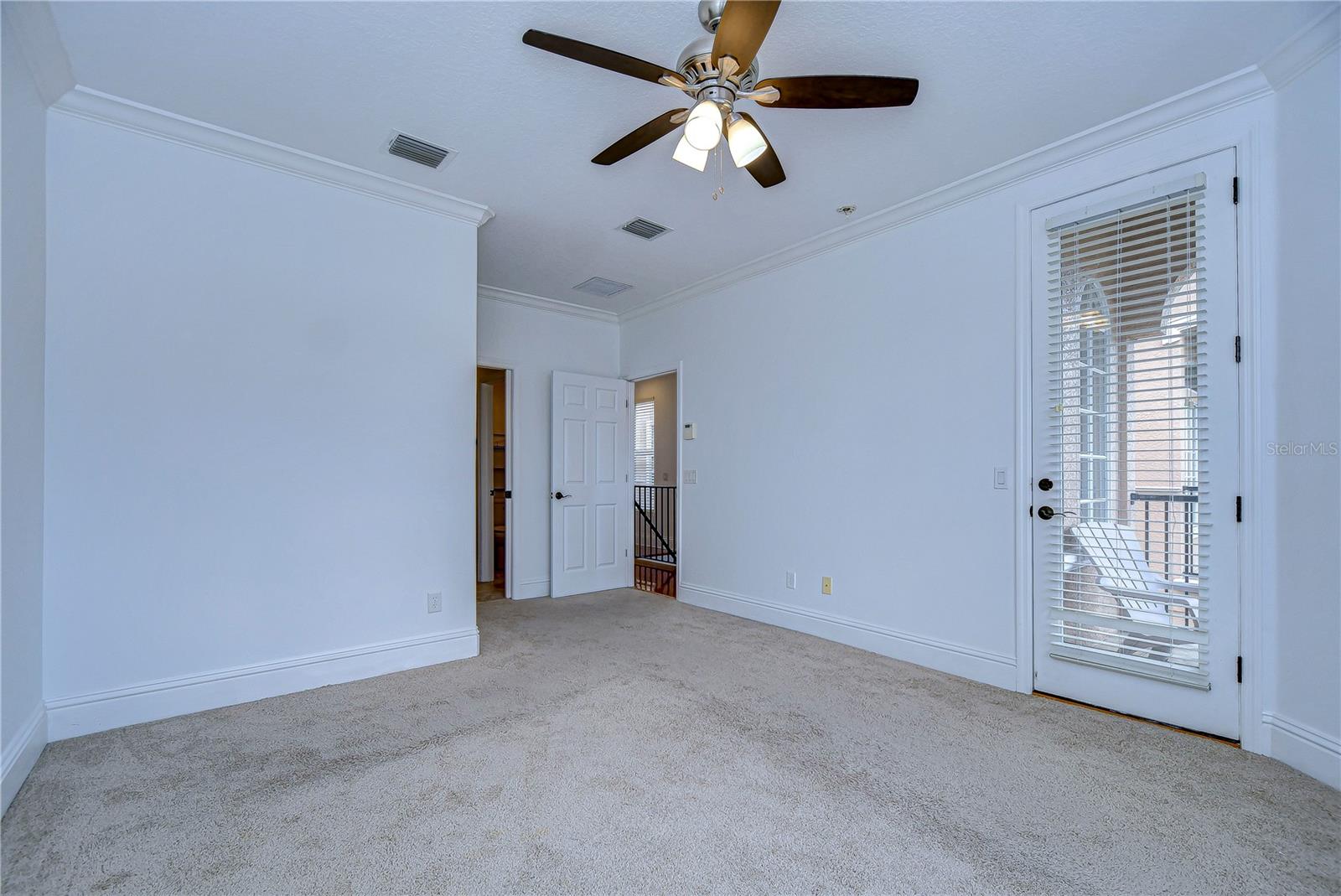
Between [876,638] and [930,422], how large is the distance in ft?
4.51

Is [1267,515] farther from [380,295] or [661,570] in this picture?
[661,570]

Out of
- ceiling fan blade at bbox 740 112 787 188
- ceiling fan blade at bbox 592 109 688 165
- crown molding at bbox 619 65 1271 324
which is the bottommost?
ceiling fan blade at bbox 740 112 787 188

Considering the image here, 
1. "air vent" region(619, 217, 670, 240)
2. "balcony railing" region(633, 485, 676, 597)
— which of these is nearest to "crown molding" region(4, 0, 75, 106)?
"air vent" region(619, 217, 670, 240)

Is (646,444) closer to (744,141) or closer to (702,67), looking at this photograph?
A: (744,141)

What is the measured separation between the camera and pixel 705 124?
7.07 ft

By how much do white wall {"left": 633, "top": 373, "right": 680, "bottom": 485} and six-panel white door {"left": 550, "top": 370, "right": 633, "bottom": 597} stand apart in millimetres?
2919

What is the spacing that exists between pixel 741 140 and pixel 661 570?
5.46 meters

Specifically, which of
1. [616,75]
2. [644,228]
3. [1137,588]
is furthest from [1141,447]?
[644,228]

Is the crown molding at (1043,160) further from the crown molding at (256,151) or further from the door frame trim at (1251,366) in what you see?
the crown molding at (256,151)

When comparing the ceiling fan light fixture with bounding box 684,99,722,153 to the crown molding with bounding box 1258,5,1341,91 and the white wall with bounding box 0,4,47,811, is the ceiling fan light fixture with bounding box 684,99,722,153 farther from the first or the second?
the white wall with bounding box 0,4,47,811

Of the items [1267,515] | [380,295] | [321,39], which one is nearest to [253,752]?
[380,295]

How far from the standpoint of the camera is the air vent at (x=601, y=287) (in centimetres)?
527

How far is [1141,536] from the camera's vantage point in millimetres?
2859

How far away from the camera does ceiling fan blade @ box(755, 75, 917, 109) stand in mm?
2074
